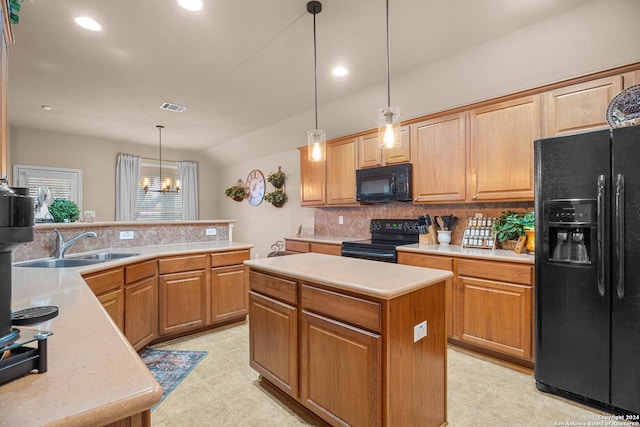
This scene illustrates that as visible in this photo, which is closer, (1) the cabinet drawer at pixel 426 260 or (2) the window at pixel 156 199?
(1) the cabinet drawer at pixel 426 260

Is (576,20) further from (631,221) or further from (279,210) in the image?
(279,210)

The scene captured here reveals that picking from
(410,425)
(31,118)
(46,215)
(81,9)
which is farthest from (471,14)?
(31,118)

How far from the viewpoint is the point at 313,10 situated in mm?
2295

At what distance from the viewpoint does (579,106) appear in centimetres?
252

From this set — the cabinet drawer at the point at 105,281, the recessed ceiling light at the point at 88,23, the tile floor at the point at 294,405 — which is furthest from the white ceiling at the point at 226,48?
the tile floor at the point at 294,405

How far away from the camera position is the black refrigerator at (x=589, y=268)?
1902 mm

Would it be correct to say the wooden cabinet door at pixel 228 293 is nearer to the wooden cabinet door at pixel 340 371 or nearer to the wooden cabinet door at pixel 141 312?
the wooden cabinet door at pixel 141 312

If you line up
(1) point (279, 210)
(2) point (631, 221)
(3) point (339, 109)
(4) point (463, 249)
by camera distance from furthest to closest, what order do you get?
(1) point (279, 210) → (3) point (339, 109) → (4) point (463, 249) → (2) point (631, 221)

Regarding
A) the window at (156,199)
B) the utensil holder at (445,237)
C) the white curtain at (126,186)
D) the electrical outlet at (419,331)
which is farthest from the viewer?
the window at (156,199)

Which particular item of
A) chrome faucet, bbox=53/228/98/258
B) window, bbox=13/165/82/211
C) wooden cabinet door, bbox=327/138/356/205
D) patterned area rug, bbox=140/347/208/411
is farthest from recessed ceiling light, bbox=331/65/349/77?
window, bbox=13/165/82/211

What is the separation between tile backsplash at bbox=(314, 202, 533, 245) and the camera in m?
3.32

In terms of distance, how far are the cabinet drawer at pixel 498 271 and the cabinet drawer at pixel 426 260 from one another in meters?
0.12

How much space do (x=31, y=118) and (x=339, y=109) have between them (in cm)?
483

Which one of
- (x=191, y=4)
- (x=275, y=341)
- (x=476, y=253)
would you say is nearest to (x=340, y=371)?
(x=275, y=341)
